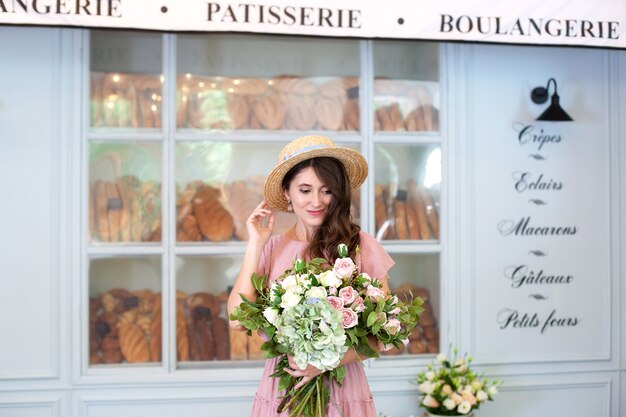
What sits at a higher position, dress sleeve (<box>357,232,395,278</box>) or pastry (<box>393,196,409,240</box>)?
pastry (<box>393,196,409,240</box>)

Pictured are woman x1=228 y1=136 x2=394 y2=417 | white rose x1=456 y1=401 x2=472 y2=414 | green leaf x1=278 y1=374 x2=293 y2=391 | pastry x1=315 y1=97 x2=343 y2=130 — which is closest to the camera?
green leaf x1=278 y1=374 x2=293 y2=391

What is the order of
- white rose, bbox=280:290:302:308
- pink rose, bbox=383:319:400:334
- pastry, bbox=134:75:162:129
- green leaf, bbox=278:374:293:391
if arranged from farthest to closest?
pastry, bbox=134:75:162:129 → green leaf, bbox=278:374:293:391 → pink rose, bbox=383:319:400:334 → white rose, bbox=280:290:302:308

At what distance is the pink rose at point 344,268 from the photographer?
222cm

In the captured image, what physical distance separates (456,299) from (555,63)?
139 cm

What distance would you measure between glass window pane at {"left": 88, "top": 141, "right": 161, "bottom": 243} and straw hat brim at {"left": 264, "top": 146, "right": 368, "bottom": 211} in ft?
3.82

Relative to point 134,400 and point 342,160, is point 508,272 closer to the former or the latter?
point 342,160

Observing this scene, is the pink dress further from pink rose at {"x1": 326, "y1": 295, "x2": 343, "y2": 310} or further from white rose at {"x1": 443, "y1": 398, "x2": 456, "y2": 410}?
white rose at {"x1": 443, "y1": 398, "x2": 456, "y2": 410}

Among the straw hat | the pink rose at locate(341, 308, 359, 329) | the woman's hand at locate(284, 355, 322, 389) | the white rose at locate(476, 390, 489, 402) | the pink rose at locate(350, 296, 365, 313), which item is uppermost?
the straw hat

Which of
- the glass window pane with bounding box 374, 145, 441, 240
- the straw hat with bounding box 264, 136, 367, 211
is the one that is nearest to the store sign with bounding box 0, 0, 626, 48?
the glass window pane with bounding box 374, 145, 441, 240

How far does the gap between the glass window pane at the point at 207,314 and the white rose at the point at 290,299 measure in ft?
5.10

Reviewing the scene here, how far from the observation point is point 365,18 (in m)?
3.28

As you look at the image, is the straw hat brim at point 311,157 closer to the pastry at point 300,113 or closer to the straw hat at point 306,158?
the straw hat at point 306,158

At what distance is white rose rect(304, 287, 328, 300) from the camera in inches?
83.9

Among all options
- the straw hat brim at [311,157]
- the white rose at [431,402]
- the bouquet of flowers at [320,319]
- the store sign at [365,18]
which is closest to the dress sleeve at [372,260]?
the bouquet of flowers at [320,319]
